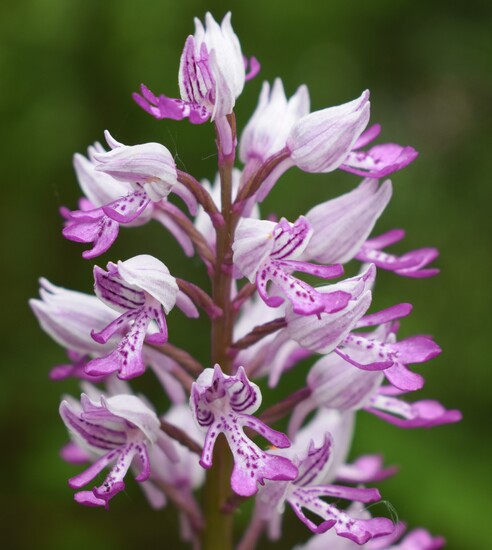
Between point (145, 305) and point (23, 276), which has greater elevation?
point (145, 305)

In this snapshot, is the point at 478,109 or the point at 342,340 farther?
the point at 478,109

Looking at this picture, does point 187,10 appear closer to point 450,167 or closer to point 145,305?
point 450,167

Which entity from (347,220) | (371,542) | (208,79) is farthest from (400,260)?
(371,542)

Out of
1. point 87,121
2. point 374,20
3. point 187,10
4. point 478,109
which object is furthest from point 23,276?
point 478,109

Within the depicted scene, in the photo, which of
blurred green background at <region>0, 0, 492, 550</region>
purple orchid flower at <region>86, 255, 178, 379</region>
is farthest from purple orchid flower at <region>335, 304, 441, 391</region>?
blurred green background at <region>0, 0, 492, 550</region>

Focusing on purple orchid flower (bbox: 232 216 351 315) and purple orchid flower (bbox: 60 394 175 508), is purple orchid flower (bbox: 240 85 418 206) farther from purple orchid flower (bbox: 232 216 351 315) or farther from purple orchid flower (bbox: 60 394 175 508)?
purple orchid flower (bbox: 60 394 175 508)

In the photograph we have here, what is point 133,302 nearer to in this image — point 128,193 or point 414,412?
point 128,193

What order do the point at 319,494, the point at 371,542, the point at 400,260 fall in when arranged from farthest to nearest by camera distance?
the point at 371,542, the point at 400,260, the point at 319,494
